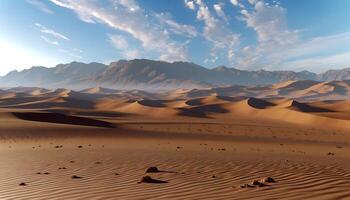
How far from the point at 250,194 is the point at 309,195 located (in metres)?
1.02

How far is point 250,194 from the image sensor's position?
699cm

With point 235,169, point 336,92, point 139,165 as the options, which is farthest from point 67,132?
point 336,92

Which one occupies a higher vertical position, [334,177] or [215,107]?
[215,107]

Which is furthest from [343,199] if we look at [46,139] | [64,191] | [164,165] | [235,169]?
[46,139]

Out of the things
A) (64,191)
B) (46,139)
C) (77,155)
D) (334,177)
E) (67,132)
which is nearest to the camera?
(64,191)

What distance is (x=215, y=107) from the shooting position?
6688cm

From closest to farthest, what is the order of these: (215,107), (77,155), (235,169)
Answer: (235,169), (77,155), (215,107)

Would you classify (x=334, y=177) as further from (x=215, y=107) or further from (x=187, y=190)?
(x=215, y=107)

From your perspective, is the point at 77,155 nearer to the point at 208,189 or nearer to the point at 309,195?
the point at 208,189

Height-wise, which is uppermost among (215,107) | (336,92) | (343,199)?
(336,92)

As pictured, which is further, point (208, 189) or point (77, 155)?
point (77, 155)

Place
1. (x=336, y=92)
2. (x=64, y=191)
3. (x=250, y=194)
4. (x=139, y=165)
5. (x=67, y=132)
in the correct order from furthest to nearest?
(x=336, y=92), (x=67, y=132), (x=139, y=165), (x=64, y=191), (x=250, y=194)

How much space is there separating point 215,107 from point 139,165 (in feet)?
184

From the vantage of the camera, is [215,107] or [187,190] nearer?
[187,190]
